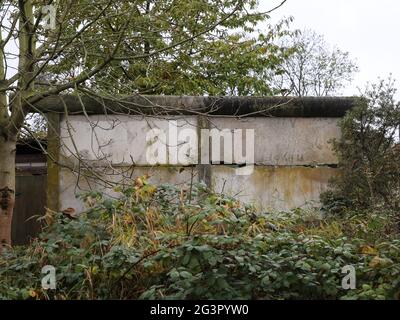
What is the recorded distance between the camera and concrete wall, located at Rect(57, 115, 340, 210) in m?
8.98

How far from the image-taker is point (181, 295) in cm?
486

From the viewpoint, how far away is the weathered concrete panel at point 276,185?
29.7 feet

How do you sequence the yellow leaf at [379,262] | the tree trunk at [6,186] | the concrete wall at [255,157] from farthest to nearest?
the concrete wall at [255,157] < the tree trunk at [6,186] < the yellow leaf at [379,262]

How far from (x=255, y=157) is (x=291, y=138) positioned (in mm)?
539

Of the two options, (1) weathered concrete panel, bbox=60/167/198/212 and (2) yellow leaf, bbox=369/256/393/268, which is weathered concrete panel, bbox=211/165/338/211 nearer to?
(1) weathered concrete panel, bbox=60/167/198/212

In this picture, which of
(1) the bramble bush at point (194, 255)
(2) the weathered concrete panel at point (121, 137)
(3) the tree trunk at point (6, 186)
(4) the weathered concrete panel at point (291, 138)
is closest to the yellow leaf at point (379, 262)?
(1) the bramble bush at point (194, 255)

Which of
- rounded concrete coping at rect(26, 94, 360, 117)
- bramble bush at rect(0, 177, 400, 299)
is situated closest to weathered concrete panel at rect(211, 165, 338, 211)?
rounded concrete coping at rect(26, 94, 360, 117)

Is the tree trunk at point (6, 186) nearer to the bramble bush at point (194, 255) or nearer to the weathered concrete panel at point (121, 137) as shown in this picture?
the bramble bush at point (194, 255)

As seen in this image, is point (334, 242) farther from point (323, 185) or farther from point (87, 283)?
point (323, 185)

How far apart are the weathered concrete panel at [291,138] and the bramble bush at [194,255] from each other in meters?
2.23

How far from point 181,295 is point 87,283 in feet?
3.45

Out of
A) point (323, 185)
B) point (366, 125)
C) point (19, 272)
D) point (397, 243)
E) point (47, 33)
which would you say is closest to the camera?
point (397, 243)

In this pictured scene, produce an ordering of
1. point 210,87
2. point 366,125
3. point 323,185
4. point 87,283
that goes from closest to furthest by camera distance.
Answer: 1. point 87,283
2. point 366,125
3. point 323,185
4. point 210,87
